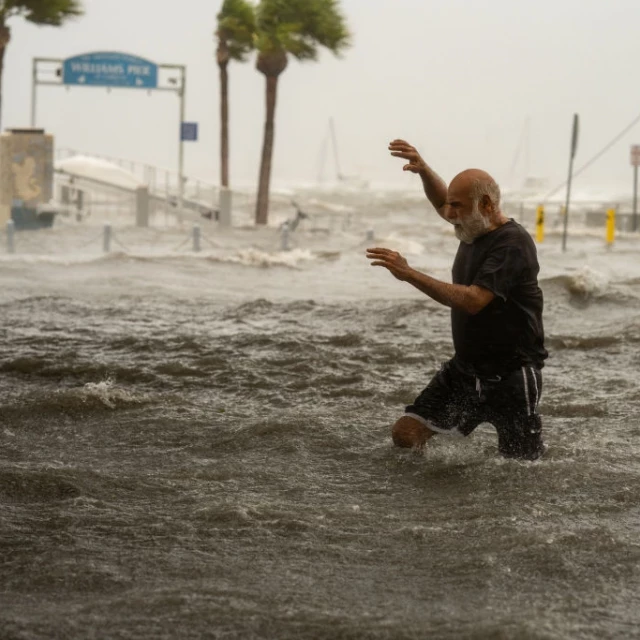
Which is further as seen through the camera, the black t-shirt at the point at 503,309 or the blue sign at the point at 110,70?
the blue sign at the point at 110,70

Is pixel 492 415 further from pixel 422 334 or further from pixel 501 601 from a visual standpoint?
pixel 422 334

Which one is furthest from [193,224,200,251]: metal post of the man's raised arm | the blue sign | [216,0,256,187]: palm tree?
the man's raised arm

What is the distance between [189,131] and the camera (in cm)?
3347

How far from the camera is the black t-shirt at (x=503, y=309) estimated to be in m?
5.25

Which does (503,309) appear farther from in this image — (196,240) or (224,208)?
(224,208)

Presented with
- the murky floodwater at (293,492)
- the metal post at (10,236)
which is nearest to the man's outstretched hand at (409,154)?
the murky floodwater at (293,492)

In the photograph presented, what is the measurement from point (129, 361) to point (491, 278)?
508 centimetres

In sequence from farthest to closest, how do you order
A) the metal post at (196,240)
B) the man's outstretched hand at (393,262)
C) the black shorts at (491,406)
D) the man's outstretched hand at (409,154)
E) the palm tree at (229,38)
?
1. the palm tree at (229,38)
2. the metal post at (196,240)
3. the man's outstretched hand at (409,154)
4. the black shorts at (491,406)
5. the man's outstretched hand at (393,262)

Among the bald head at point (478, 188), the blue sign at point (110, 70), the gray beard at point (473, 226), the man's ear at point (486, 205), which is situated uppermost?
the blue sign at point (110, 70)

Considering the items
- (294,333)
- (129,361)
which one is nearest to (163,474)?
(129,361)

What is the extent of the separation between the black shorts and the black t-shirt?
6cm

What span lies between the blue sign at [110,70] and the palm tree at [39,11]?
5.25ft

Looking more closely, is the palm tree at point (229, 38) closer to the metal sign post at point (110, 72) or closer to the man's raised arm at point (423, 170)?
the metal sign post at point (110, 72)

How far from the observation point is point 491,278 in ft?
17.0
